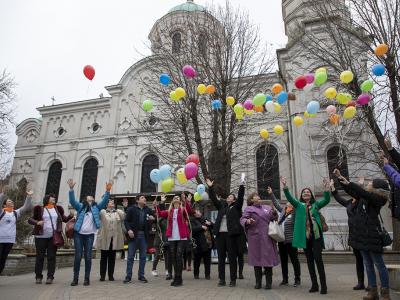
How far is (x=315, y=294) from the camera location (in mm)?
5816

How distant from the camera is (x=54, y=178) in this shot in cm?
2522

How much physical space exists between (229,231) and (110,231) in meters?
2.89

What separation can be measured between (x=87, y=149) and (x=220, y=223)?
19854 millimetres

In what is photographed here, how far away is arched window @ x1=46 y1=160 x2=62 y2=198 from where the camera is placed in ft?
81.5

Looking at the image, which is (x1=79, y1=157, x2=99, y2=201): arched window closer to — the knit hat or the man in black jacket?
the man in black jacket

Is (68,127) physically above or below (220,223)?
above

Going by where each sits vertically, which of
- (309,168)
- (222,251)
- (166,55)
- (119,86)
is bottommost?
(222,251)

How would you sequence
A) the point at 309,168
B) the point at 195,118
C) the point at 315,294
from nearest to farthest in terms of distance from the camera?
the point at 315,294
the point at 195,118
the point at 309,168

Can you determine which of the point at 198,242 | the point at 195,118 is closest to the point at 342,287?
the point at 198,242

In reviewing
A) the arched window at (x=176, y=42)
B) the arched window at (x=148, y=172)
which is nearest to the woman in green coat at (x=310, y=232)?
the arched window at (x=176, y=42)

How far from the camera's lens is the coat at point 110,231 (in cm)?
747

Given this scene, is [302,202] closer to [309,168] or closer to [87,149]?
[309,168]

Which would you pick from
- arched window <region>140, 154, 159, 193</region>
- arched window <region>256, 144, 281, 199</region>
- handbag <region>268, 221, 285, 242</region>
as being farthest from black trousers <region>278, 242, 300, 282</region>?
arched window <region>140, 154, 159, 193</region>

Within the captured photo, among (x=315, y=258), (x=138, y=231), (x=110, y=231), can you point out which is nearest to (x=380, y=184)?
(x=315, y=258)
